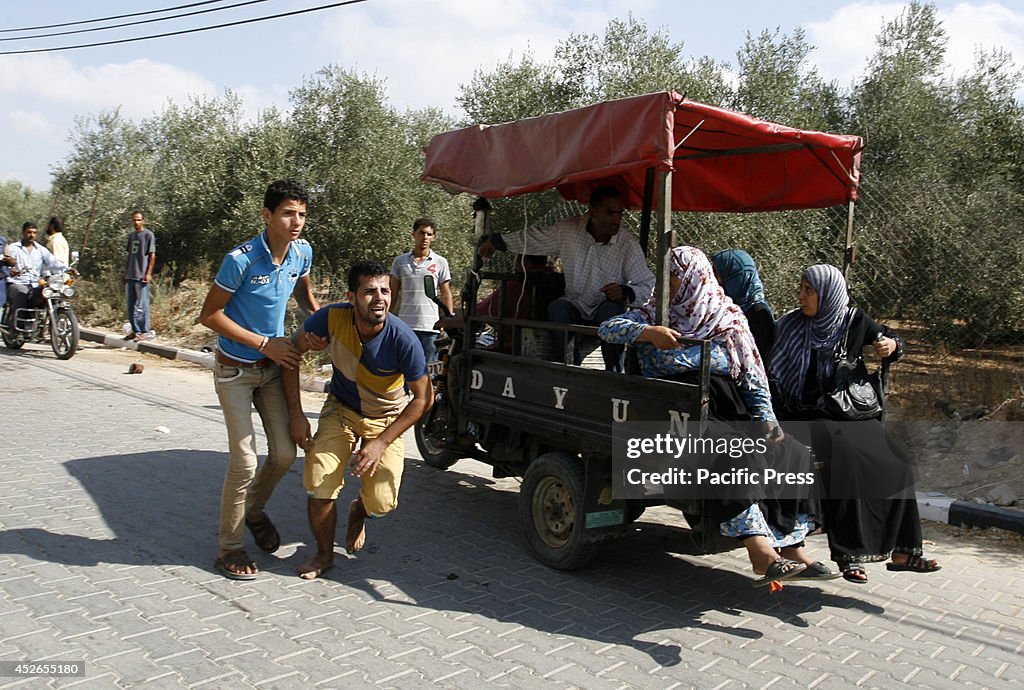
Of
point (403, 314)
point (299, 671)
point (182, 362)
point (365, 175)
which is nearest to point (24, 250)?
point (182, 362)

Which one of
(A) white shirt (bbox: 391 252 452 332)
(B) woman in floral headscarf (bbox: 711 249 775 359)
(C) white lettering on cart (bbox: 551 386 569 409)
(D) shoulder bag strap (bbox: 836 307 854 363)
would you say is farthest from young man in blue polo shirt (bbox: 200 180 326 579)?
(A) white shirt (bbox: 391 252 452 332)

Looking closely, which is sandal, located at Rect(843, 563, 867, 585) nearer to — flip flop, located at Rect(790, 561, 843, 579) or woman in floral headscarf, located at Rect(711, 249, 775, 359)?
flip flop, located at Rect(790, 561, 843, 579)

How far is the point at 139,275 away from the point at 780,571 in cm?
1264

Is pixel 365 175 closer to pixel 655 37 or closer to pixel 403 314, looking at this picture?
pixel 655 37

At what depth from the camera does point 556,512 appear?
4887 millimetres

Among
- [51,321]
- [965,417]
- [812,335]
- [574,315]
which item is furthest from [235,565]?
[51,321]

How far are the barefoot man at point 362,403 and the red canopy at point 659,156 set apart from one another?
1.20 meters

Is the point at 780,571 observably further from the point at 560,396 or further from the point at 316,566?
the point at 316,566

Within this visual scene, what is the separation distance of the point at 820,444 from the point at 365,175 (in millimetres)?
13093

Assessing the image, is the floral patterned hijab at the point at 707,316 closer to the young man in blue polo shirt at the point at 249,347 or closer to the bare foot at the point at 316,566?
the young man in blue polo shirt at the point at 249,347

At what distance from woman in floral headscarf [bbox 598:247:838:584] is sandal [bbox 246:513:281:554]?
85.6 inches

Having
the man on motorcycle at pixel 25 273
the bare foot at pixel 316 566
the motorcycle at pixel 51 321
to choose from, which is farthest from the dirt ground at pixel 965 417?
the man on motorcycle at pixel 25 273

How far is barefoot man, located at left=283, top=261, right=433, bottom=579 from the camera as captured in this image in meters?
4.51

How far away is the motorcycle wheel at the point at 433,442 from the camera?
6.69 metres
